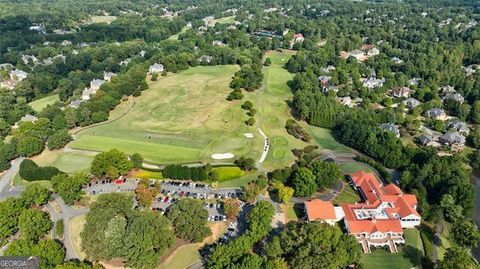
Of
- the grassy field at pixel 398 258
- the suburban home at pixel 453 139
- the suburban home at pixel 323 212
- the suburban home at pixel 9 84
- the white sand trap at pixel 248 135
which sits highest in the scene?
the suburban home at pixel 323 212

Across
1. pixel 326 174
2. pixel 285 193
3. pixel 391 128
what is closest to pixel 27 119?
pixel 285 193

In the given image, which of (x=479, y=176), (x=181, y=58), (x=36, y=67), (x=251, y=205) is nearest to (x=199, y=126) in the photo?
(x=251, y=205)

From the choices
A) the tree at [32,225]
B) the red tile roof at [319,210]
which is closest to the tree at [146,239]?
the tree at [32,225]

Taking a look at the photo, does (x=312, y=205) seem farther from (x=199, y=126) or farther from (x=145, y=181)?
(x=199, y=126)

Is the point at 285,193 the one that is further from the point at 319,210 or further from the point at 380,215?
the point at 380,215

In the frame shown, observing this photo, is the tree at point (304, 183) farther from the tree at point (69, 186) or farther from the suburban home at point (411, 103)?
the suburban home at point (411, 103)
